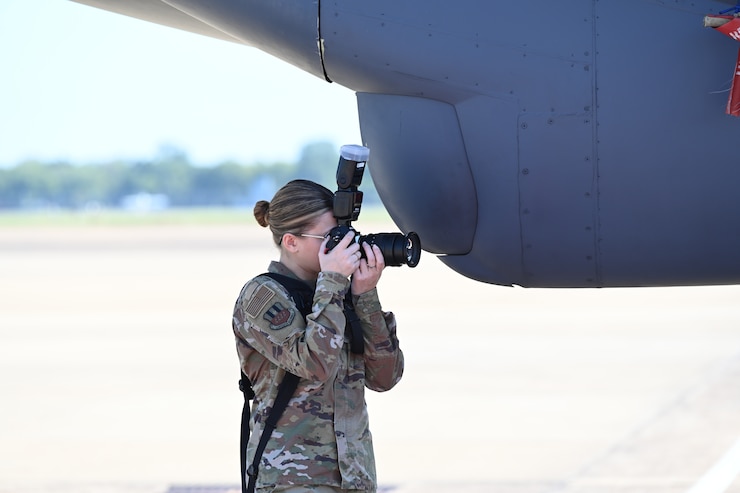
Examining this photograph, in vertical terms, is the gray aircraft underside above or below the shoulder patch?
above

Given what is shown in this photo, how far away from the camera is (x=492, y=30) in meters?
3.77

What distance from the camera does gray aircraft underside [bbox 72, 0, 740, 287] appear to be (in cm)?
361

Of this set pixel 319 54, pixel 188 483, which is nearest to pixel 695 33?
pixel 319 54

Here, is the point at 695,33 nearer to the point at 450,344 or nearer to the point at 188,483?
the point at 188,483

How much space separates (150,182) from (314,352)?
10052cm

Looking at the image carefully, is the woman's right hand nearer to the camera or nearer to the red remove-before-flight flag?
the camera

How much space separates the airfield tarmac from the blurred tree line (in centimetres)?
8023

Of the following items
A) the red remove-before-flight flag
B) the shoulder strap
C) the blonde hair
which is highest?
the red remove-before-flight flag

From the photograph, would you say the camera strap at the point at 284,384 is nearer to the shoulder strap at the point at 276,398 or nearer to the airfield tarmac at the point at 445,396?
the shoulder strap at the point at 276,398

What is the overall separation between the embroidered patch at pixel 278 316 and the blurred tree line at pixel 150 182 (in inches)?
3722

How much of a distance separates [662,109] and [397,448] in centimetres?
449

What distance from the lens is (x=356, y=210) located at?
3.29 metres

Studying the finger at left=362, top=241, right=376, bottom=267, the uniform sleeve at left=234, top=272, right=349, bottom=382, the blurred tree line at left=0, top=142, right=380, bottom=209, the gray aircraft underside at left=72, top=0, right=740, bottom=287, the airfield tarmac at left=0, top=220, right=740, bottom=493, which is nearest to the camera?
the uniform sleeve at left=234, top=272, right=349, bottom=382

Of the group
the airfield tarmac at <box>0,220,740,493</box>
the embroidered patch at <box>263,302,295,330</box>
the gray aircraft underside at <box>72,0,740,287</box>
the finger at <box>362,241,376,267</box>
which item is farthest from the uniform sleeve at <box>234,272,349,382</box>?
the airfield tarmac at <box>0,220,740,493</box>
